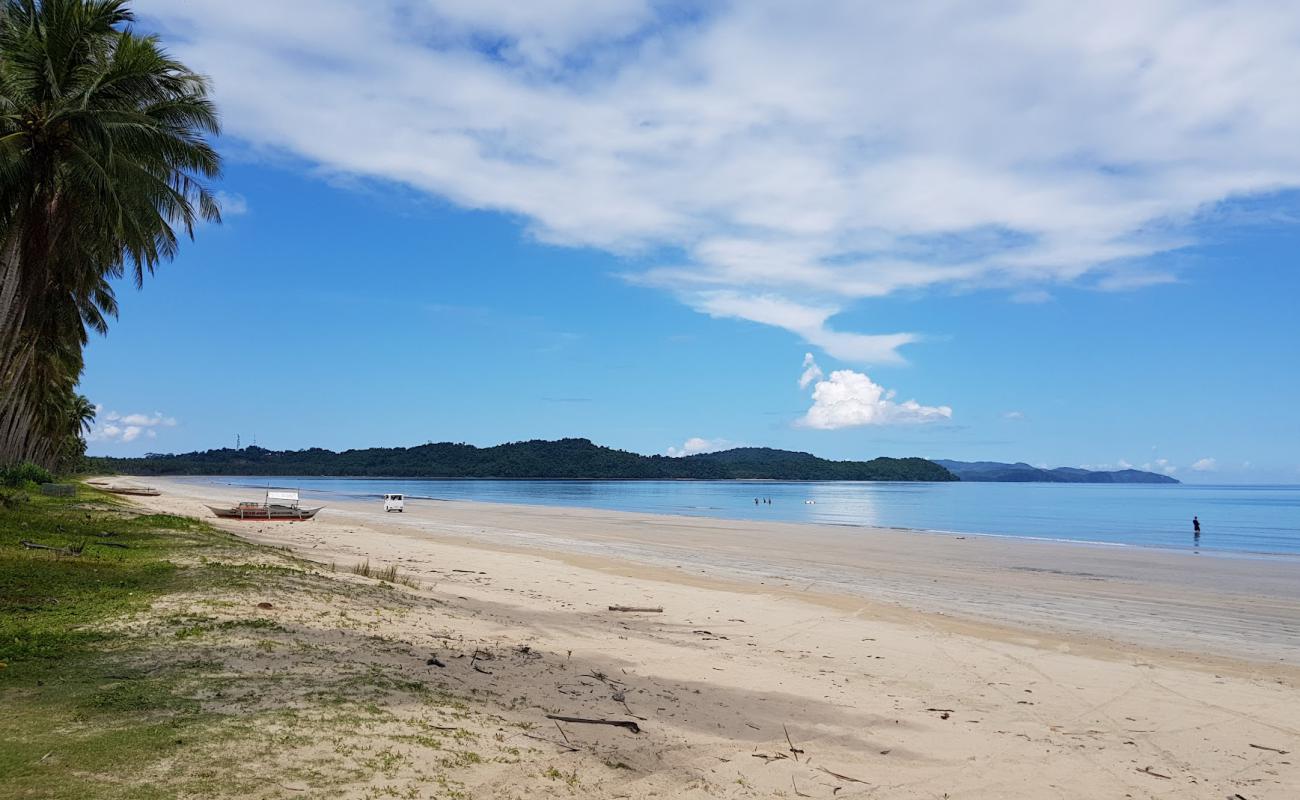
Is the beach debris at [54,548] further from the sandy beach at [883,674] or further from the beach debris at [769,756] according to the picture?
the beach debris at [769,756]

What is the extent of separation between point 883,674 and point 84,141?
20.5 metres

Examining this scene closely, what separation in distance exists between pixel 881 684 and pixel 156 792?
7549mm

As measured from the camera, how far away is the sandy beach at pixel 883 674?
6457 millimetres

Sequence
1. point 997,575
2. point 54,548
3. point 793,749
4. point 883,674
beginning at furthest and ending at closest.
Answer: point 997,575, point 54,548, point 883,674, point 793,749

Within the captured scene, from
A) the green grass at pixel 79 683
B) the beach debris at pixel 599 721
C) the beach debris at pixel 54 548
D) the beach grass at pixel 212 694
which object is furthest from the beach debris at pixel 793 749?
the beach debris at pixel 54 548

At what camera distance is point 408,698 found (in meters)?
6.71

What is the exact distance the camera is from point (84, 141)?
18469mm

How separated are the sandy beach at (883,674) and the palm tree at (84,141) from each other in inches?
373

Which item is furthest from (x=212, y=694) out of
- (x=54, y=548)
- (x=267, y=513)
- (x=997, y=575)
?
(x=267, y=513)

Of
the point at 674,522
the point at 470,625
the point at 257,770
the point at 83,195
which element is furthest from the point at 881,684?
the point at 674,522

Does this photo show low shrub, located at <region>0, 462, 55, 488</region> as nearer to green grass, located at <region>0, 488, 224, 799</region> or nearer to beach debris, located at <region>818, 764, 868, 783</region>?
green grass, located at <region>0, 488, 224, 799</region>

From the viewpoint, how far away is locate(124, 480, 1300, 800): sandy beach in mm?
6457

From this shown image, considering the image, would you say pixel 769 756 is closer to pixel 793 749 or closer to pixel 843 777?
pixel 793 749

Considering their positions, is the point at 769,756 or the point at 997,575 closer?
the point at 769,756
